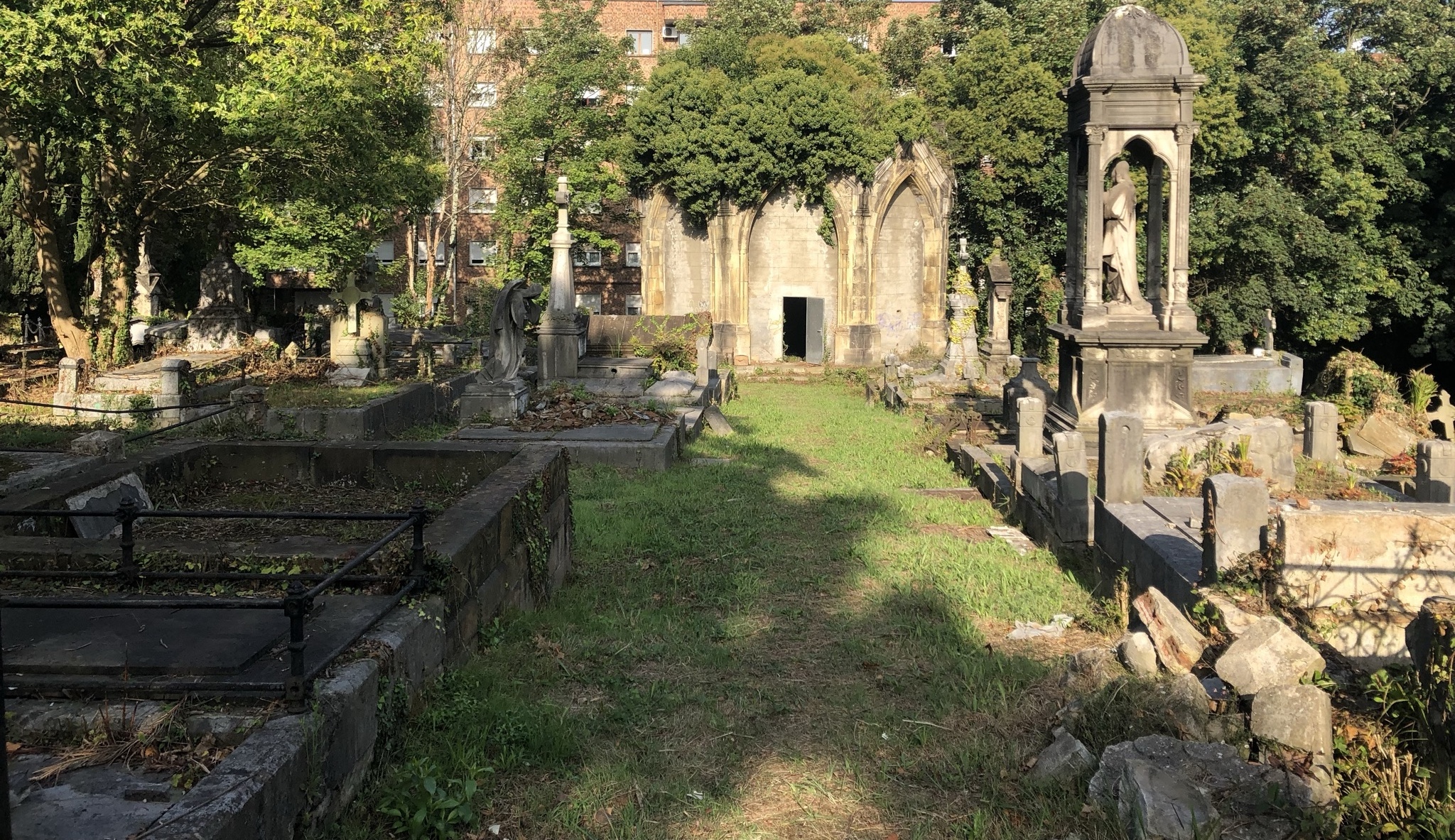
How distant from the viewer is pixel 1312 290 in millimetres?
28375

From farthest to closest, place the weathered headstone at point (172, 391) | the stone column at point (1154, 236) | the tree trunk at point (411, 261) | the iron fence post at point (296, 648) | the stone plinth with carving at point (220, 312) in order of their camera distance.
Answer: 1. the tree trunk at point (411, 261)
2. the stone plinth with carving at point (220, 312)
3. the weathered headstone at point (172, 391)
4. the stone column at point (1154, 236)
5. the iron fence post at point (296, 648)

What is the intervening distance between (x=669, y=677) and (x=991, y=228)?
1084 inches

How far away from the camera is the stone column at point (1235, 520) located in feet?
20.3

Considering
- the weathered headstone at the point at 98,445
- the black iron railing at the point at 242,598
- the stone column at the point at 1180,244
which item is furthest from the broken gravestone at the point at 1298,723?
the weathered headstone at the point at 98,445

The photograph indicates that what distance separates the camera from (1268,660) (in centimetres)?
477

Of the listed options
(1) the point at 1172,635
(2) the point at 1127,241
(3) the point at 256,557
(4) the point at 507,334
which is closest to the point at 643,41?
(4) the point at 507,334

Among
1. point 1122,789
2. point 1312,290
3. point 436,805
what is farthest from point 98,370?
point 1312,290

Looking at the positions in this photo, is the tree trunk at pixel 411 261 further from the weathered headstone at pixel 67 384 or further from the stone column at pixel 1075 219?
the stone column at pixel 1075 219

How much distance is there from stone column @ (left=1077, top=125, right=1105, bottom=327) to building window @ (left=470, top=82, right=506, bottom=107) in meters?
26.4

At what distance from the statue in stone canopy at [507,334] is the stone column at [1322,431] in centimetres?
982

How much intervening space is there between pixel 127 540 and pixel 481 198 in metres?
40.3

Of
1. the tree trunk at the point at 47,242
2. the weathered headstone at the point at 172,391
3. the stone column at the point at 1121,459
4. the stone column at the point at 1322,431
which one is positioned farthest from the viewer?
the tree trunk at the point at 47,242

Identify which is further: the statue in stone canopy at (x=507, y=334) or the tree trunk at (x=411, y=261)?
the tree trunk at (x=411, y=261)

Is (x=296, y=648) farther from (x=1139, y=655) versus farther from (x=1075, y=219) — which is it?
(x=1075, y=219)
